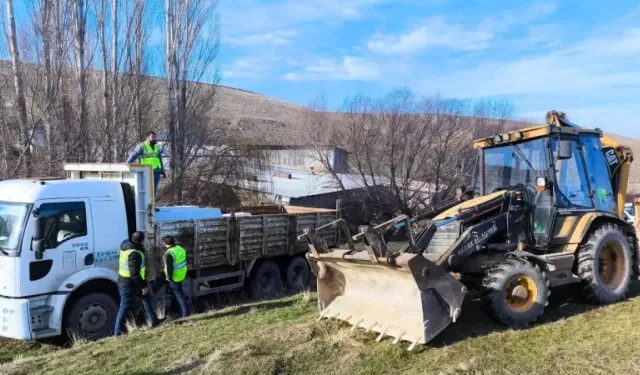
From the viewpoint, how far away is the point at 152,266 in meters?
8.31

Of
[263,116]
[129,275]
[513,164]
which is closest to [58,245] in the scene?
[129,275]

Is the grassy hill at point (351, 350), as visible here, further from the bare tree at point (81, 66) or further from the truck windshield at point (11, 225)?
the bare tree at point (81, 66)

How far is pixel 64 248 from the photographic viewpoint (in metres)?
7.34

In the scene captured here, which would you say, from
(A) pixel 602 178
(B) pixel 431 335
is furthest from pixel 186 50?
(B) pixel 431 335

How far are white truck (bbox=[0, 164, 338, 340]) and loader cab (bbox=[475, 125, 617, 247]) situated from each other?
4.45m

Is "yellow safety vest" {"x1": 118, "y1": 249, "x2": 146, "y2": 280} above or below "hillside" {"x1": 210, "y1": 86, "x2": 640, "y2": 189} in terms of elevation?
below

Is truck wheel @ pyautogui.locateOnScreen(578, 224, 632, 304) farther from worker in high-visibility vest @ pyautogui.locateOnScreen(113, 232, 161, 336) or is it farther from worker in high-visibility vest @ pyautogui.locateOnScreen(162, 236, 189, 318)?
worker in high-visibility vest @ pyautogui.locateOnScreen(113, 232, 161, 336)

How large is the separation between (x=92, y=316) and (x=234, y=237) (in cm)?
277

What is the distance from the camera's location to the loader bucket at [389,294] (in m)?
5.55

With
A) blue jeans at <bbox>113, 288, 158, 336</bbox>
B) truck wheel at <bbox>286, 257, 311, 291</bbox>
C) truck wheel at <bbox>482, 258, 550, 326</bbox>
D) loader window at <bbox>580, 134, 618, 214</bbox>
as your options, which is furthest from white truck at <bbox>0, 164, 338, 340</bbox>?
loader window at <bbox>580, 134, 618, 214</bbox>

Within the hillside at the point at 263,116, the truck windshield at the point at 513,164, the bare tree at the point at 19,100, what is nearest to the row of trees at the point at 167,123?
the bare tree at the point at 19,100

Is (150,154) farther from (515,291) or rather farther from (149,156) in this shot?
(515,291)

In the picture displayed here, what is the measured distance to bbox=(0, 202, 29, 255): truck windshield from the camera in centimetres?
704

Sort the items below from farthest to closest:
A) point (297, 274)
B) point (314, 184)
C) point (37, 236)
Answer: point (314, 184) < point (297, 274) < point (37, 236)
